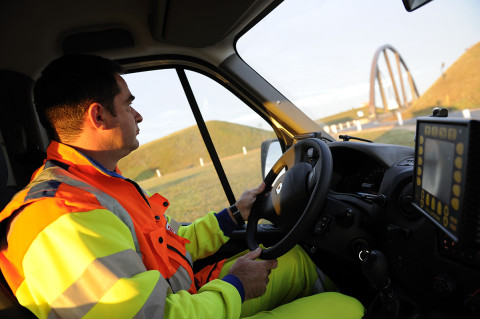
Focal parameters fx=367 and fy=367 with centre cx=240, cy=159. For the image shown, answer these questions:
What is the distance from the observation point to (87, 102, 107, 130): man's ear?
124cm

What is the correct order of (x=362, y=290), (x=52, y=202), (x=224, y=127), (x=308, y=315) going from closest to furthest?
(x=52, y=202)
(x=308, y=315)
(x=362, y=290)
(x=224, y=127)

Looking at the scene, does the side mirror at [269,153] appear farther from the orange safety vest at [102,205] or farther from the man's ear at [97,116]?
the man's ear at [97,116]

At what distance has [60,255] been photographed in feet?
2.84

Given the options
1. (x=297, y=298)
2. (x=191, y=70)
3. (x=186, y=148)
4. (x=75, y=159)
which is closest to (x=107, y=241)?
(x=75, y=159)

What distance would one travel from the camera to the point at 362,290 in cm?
153

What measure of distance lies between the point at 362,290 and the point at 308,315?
1.35ft

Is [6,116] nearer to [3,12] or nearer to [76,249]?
[3,12]

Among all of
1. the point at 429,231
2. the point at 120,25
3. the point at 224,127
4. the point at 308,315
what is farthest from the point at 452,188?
the point at 224,127

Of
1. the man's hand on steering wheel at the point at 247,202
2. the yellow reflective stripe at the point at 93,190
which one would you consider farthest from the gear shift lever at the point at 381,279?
the yellow reflective stripe at the point at 93,190

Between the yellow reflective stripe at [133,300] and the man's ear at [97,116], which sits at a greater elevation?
the man's ear at [97,116]

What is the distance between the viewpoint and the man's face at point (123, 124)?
1.30 metres

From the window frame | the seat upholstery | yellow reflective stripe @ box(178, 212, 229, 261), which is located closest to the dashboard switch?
yellow reflective stripe @ box(178, 212, 229, 261)

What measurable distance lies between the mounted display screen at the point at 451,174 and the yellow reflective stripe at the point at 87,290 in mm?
774

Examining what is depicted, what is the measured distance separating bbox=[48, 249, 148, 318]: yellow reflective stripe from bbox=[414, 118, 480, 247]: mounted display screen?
2.54ft
